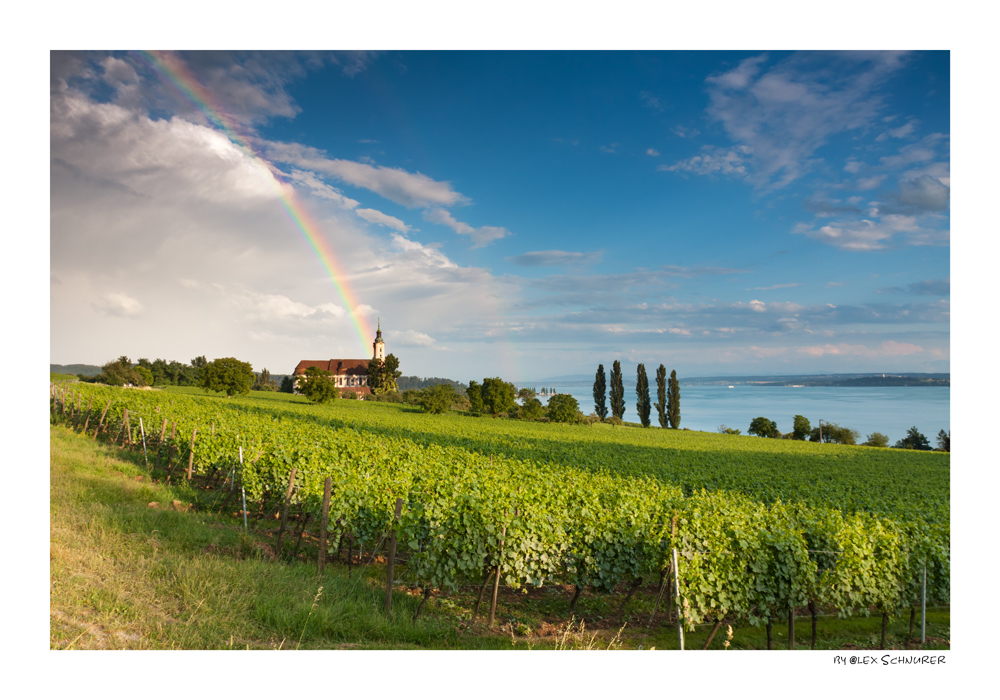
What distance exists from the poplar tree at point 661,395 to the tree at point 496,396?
1825cm

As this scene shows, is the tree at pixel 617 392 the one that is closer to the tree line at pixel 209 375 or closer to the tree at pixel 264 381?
the tree line at pixel 209 375

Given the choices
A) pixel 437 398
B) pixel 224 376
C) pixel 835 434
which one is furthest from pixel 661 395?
pixel 224 376

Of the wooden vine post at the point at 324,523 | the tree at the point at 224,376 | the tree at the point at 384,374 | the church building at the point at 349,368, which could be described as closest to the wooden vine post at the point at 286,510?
the wooden vine post at the point at 324,523

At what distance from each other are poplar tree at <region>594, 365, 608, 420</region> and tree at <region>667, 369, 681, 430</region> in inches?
282

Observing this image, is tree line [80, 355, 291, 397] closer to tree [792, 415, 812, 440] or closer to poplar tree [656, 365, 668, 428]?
poplar tree [656, 365, 668, 428]

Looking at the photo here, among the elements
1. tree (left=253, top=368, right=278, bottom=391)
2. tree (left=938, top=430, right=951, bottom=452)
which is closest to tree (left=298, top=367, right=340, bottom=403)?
tree (left=253, top=368, right=278, bottom=391)

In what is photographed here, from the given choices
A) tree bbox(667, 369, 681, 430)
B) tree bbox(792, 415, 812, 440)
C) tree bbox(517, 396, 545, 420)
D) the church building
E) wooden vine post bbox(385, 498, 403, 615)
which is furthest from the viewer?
the church building

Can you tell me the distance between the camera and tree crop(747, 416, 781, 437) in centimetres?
5034

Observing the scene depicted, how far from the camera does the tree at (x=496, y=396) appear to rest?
142 feet

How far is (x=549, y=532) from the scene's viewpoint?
16.3 ft
